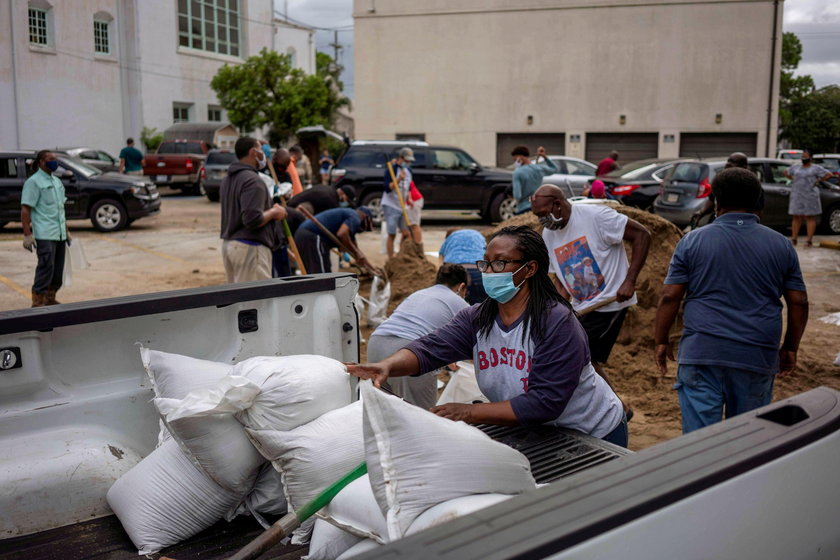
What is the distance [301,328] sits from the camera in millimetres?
3727

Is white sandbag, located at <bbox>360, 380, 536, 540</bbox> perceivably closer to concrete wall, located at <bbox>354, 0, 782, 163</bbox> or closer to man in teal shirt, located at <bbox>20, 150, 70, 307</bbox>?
man in teal shirt, located at <bbox>20, 150, 70, 307</bbox>

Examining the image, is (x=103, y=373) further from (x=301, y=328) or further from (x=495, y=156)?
(x=495, y=156)

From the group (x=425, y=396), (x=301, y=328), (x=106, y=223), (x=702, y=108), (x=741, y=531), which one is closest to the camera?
(x=741, y=531)

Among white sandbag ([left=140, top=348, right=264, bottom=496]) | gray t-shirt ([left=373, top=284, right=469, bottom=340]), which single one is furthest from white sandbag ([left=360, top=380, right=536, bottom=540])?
gray t-shirt ([left=373, top=284, right=469, bottom=340])

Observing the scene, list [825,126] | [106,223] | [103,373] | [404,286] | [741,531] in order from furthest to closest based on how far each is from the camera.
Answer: [825,126], [106,223], [404,286], [103,373], [741,531]

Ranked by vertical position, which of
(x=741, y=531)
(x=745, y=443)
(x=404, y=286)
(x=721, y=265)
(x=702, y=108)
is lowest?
(x=404, y=286)

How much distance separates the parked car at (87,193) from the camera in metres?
15.1

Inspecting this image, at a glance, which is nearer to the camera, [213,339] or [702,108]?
[213,339]

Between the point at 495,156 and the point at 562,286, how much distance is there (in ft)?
86.9

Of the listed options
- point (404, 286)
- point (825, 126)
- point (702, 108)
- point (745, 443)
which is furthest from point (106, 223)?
point (825, 126)

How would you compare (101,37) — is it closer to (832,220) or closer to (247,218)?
(832,220)

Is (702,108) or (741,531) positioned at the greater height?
(702,108)

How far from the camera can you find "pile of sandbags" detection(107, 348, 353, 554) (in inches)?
113

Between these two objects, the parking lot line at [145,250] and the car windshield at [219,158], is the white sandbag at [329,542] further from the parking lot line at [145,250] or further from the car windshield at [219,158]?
the car windshield at [219,158]
